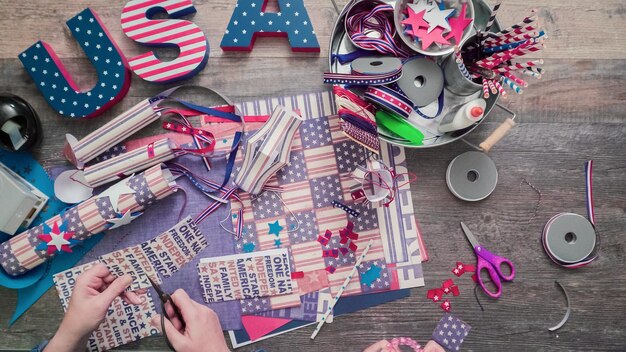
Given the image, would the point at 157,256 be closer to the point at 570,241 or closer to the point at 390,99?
the point at 390,99

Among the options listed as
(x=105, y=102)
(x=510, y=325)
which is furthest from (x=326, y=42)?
(x=510, y=325)

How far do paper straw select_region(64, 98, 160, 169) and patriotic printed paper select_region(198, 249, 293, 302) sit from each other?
369mm

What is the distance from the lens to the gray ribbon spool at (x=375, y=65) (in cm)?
100

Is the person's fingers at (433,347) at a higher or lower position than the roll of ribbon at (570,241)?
lower

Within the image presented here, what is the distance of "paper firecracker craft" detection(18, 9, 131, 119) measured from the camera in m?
1.11

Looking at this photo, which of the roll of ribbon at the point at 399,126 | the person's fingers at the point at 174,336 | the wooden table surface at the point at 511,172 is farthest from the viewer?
the wooden table surface at the point at 511,172

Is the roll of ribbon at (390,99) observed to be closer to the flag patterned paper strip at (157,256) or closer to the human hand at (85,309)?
the flag patterned paper strip at (157,256)

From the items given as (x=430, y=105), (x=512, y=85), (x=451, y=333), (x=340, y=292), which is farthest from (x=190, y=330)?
(x=512, y=85)

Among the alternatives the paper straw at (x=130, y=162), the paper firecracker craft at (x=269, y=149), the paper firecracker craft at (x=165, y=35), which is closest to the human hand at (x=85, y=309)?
the paper straw at (x=130, y=162)

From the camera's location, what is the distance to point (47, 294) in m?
1.14

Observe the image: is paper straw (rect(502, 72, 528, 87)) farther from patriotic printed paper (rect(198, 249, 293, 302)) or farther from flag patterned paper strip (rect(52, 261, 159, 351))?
flag patterned paper strip (rect(52, 261, 159, 351))

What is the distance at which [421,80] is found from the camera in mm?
1061

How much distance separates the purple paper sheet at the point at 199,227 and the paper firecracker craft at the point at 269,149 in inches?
3.3

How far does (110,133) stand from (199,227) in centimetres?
31
